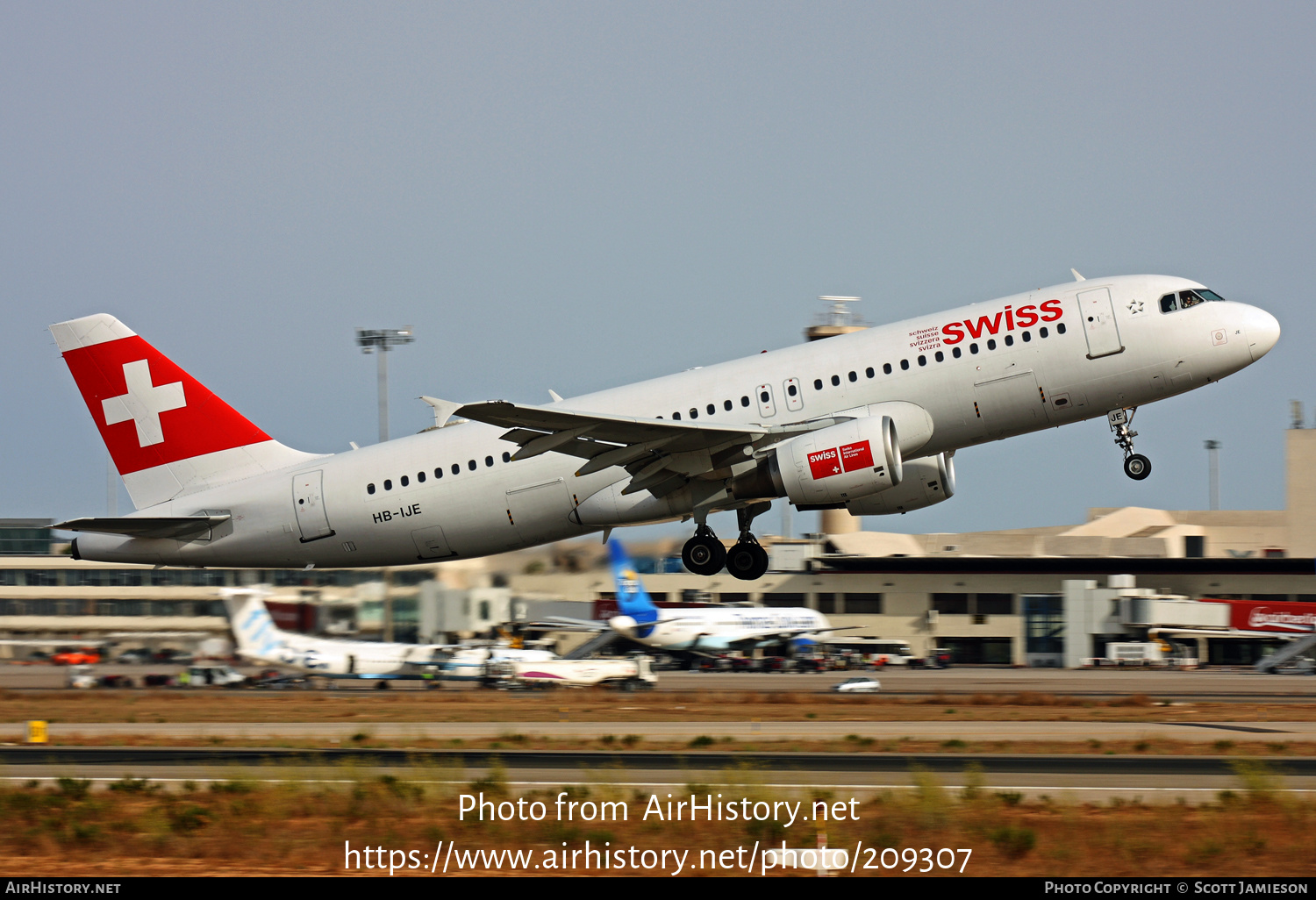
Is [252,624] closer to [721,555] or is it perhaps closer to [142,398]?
[142,398]

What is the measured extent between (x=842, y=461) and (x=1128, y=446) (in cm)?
670

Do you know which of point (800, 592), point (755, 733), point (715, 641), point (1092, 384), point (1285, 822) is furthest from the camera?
point (800, 592)

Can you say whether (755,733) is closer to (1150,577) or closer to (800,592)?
(800,592)

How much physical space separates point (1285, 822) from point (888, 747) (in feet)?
37.4

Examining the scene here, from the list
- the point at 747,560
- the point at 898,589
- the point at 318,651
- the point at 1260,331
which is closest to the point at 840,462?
the point at 747,560

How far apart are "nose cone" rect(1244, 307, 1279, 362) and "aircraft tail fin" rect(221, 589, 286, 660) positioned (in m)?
35.1

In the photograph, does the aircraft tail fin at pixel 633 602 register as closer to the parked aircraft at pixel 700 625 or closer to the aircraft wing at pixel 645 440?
the parked aircraft at pixel 700 625

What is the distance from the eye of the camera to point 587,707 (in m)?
42.6

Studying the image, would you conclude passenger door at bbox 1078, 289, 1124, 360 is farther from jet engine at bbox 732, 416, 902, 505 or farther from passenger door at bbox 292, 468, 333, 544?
passenger door at bbox 292, 468, 333, 544

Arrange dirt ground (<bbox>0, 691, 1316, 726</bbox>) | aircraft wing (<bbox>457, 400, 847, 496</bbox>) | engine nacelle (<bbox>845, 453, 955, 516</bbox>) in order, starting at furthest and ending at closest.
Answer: dirt ground (<bbox>0, 691, 1316, 726</bbox>), engine nacelle (<bbox>845, 453, 955, 516</bbox>), aircraft wing (<bbox>457, 400, 847, 496</bbox>)

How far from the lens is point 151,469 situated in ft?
108

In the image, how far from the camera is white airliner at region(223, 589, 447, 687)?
50000mm

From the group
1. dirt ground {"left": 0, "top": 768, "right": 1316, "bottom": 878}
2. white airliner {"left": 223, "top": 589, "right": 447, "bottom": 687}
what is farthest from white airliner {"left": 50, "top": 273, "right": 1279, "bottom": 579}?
white airliner {"left": 223, "top": 589, "right": 447, "bottom": 687}

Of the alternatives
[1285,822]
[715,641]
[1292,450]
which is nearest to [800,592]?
[715,641]
